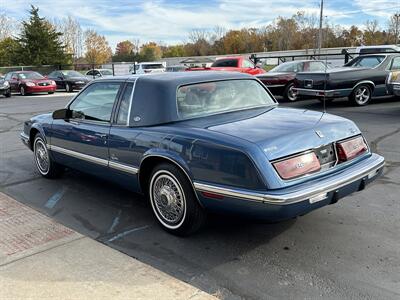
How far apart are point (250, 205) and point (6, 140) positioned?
7899 mm

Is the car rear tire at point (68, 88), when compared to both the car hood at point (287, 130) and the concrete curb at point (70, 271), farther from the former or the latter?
the car hood at point (287, 130)

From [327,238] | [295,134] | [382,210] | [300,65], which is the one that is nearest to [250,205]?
[295,134]

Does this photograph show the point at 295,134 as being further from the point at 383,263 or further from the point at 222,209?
the point at 383,263

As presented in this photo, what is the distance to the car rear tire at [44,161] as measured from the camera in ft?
20.2

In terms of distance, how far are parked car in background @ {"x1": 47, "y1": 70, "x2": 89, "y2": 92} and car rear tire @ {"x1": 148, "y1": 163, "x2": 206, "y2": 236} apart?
2281 cm

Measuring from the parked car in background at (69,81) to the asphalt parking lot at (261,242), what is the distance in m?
21.0

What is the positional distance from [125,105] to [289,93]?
10510 millimetres

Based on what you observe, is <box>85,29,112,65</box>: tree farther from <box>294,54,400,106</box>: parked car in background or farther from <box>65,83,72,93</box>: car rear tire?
<box>294,54,400,106</box>: parked car in background

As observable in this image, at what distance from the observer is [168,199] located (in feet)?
13.6

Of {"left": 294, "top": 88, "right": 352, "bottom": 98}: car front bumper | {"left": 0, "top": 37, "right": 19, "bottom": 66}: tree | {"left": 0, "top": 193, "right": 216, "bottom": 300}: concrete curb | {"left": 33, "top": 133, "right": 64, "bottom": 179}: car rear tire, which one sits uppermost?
{"left": 0, "top": 37, "right": 19, "bottom": 66}: tree

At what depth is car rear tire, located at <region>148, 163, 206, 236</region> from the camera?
3932 mm

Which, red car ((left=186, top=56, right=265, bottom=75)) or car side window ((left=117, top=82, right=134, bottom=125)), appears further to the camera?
red car ((left=186, top=56, right=265, bottom=75))

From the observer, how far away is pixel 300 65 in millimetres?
14625

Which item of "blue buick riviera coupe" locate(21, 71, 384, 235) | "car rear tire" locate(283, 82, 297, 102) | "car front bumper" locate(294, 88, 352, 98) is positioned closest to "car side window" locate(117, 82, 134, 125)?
"blue buick riviera coupe" locate(21, 71, 384, 235)
